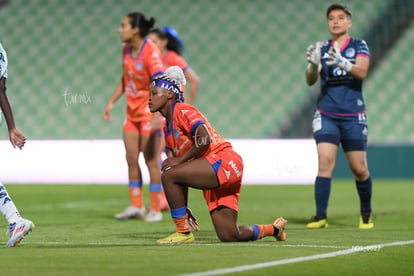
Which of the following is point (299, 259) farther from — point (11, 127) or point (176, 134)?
point (11, 127)

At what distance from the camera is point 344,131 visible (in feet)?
27.3

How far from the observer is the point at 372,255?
5.81m

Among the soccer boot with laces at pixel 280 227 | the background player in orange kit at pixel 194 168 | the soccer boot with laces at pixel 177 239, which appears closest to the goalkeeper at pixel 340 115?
the soccer boot with laces at pixel 280 227

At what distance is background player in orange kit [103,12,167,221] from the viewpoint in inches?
364

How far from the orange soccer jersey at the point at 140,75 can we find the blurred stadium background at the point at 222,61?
704 centimetres

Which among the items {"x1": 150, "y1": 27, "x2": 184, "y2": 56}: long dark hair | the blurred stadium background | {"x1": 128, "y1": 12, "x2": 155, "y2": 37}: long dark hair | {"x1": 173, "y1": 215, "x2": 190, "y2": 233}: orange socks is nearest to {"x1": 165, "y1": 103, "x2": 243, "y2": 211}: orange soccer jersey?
{"x1": 173, "y1": 215, "x2": 190, "y2": 233}: orange socks

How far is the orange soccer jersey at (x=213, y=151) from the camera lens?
252 inches

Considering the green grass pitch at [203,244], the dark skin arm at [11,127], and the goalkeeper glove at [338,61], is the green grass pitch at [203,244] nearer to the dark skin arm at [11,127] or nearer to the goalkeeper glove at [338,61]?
the dark skin arm at [11,127]

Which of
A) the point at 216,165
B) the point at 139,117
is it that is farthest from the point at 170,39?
the point at 216,165

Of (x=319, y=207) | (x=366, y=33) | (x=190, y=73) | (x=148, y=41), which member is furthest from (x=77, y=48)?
(x=319, y=207)

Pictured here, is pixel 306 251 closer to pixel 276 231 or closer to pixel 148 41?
pixel 276 231

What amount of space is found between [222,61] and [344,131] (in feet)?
29.9

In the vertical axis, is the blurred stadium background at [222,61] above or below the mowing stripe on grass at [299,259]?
below

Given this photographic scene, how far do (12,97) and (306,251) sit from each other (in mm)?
11796
